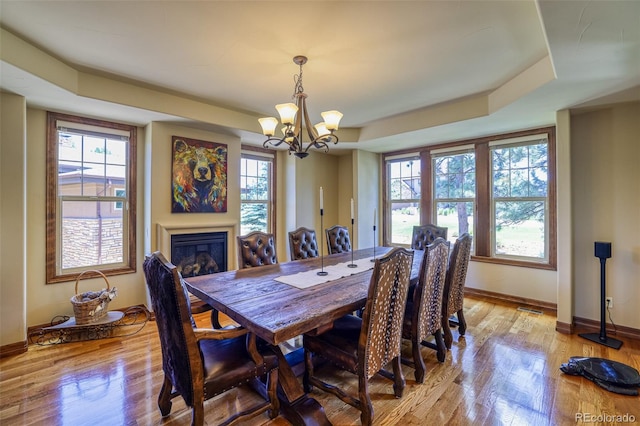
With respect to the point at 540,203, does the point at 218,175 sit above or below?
above

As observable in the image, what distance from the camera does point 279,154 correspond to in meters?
5.05

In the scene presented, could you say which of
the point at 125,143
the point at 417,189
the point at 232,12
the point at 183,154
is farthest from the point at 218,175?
the point at 417,189

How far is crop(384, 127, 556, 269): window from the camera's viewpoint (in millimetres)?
3711

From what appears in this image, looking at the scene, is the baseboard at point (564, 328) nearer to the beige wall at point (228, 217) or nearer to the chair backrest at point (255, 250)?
the beige wall at point (228, 217)

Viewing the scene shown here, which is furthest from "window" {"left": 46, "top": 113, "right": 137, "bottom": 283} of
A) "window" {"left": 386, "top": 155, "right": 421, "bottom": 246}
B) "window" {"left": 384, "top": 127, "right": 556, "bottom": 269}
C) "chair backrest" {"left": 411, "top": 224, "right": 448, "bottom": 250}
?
"window" {"left": 384, "top": 127, "right": 556, "bottom": 269}

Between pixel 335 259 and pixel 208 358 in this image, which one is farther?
pixel 335 259

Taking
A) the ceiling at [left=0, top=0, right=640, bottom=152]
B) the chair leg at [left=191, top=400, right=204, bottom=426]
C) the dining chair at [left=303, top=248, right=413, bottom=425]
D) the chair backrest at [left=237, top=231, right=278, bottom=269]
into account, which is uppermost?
the ceiling at [left=0, top=0, right=640, bottom=152]

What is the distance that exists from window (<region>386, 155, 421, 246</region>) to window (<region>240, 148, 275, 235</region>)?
223 centimetres

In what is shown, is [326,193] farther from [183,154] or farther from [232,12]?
[232,12]

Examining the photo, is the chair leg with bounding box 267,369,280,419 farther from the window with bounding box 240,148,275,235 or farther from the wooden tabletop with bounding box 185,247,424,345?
the window with bounding box 240,148,275,235

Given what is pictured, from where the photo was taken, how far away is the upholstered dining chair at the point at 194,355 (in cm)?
141

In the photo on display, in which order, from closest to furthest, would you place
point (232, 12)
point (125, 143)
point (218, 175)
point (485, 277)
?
point (232, 12)
point (125, 143)
point (218, 175)
point (485, 277)

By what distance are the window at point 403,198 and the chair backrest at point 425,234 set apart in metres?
1.00

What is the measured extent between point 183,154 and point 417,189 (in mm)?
3754
